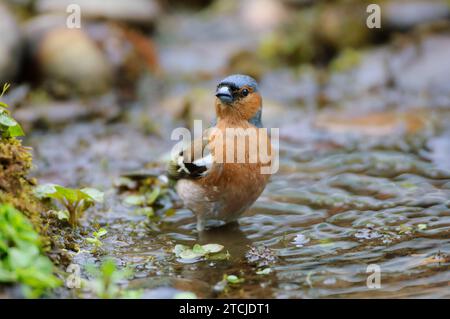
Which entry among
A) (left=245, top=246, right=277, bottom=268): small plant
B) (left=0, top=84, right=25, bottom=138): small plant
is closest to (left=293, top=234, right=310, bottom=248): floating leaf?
(left=245, top=246, right=277, bottom=268): small plant

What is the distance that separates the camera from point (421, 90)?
9500 mm

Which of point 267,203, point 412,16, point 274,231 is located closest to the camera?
point 274,231

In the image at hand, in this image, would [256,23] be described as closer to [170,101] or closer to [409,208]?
[170,101]

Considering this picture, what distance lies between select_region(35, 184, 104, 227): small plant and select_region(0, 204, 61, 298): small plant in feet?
3.80

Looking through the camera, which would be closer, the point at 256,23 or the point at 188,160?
the point at 188,160

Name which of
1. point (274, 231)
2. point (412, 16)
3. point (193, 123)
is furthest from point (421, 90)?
point (274, 231)

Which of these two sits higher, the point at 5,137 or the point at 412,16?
the point at 412,16

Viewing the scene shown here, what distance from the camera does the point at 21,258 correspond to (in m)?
3.20

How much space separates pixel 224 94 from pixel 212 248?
4.45 ft

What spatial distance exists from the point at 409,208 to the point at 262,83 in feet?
19.6

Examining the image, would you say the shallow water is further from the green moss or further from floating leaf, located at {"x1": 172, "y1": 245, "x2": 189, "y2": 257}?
the green moss

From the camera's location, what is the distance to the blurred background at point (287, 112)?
4484 millimetres

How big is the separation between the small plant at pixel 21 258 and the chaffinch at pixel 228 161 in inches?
75.3

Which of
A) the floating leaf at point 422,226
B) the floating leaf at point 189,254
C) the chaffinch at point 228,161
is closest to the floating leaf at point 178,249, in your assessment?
the floating leaf at point 189,254
